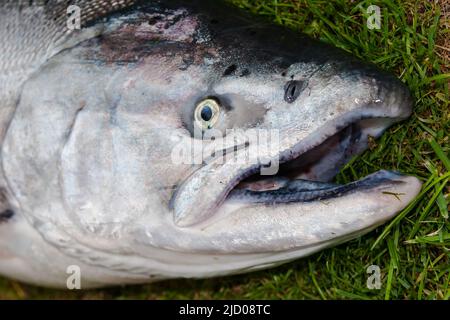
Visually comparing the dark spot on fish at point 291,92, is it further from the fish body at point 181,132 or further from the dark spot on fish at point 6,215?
the dark spot on fish at point 6,215

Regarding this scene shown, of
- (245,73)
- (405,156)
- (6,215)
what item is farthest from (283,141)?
(6,215)

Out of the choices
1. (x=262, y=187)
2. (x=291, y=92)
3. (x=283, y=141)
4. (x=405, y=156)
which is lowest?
(x=405, y=156)

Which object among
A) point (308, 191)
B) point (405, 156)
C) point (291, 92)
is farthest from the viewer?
point (405, 156)

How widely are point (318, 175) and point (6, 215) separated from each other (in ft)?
4.05

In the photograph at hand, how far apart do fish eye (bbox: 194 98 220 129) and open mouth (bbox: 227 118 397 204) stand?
0.27m

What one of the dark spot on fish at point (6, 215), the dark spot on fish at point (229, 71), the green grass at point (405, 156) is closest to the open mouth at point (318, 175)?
the green grass at point (405, 156)

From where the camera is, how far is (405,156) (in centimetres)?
294

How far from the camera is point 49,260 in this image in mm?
2746

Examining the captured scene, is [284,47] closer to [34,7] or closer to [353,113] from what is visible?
[353,113]

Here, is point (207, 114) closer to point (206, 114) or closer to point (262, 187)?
point (206, 114)

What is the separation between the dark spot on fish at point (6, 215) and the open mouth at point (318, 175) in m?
0.88

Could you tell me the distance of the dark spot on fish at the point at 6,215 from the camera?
262cm

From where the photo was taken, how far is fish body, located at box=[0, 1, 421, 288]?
2318 millimetres
